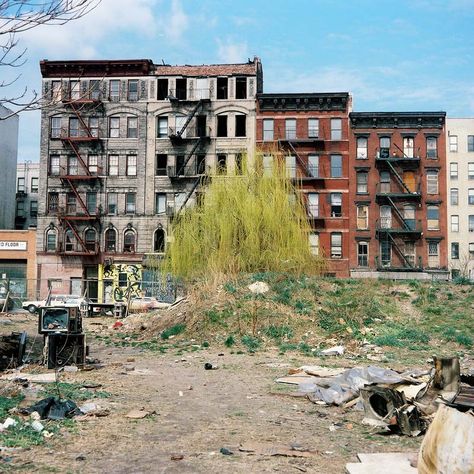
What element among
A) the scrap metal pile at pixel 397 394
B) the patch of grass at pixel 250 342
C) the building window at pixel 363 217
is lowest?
the patch of grass at pixel 250 342

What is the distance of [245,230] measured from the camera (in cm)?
3019

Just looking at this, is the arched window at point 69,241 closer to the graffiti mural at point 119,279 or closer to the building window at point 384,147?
the graffiti mural at point 119,279

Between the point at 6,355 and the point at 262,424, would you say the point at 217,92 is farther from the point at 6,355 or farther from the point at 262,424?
the point at 262,424

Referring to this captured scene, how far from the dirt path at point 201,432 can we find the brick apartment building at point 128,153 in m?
35.9

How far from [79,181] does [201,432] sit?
43.6m

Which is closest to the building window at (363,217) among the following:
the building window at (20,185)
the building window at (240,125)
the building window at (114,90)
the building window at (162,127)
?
the building window at (240,125)

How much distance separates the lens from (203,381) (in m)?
13.0

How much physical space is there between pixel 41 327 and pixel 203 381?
412cm

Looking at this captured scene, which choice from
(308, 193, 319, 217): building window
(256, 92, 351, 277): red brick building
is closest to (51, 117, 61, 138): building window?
(256, 92, 351, 277): red brick building

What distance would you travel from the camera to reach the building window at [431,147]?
48.4 m

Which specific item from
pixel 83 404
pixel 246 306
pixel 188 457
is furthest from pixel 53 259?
pixel 188 457

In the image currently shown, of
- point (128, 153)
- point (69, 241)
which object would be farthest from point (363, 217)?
point (69, 241)

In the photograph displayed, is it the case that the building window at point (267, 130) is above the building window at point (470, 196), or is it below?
above

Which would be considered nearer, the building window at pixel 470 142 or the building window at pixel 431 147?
the building window at pixel 431 147
